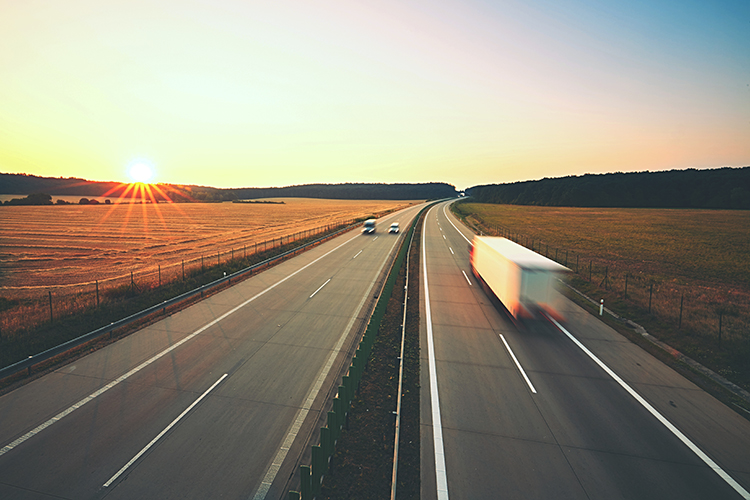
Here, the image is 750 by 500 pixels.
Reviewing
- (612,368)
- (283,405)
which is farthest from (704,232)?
(283,405)

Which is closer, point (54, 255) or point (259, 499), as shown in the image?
point (259, 499)

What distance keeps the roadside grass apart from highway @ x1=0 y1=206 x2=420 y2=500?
1098 millimetres

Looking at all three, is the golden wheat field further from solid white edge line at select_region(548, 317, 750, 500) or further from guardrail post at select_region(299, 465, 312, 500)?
solid white edge line at select_region(548, 317, 750, 500)

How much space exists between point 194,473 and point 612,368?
13894 mm

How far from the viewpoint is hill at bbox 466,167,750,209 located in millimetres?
122125

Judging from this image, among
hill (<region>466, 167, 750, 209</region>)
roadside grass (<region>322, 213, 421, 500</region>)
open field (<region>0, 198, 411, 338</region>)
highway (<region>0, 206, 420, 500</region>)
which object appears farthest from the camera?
hill (<region>466, 167, 750, 209</region>)

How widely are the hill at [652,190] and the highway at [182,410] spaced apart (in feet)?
514

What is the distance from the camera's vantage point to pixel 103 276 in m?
28.8

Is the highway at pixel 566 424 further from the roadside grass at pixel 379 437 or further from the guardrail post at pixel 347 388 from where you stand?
the guardrail post at pixel 347 388

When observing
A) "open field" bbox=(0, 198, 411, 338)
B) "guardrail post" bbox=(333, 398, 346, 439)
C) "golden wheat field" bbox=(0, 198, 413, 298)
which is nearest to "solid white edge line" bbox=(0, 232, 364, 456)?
"open field" bbox=(0, 198, 411, 338)

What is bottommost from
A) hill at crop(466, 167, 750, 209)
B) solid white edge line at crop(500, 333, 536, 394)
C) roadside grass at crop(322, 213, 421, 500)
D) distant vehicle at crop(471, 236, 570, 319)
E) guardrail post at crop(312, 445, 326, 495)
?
roadside grass at crop(322, 213, 421, 500)

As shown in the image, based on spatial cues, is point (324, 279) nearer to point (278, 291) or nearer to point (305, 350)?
point (278, 291)

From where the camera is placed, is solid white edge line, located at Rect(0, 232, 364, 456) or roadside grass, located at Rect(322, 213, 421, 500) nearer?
roadside grass, located at Rect(322, 213, 421, 500)

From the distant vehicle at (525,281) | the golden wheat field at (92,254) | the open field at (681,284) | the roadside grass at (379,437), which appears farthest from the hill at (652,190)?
the roadside grass at (379,437)
